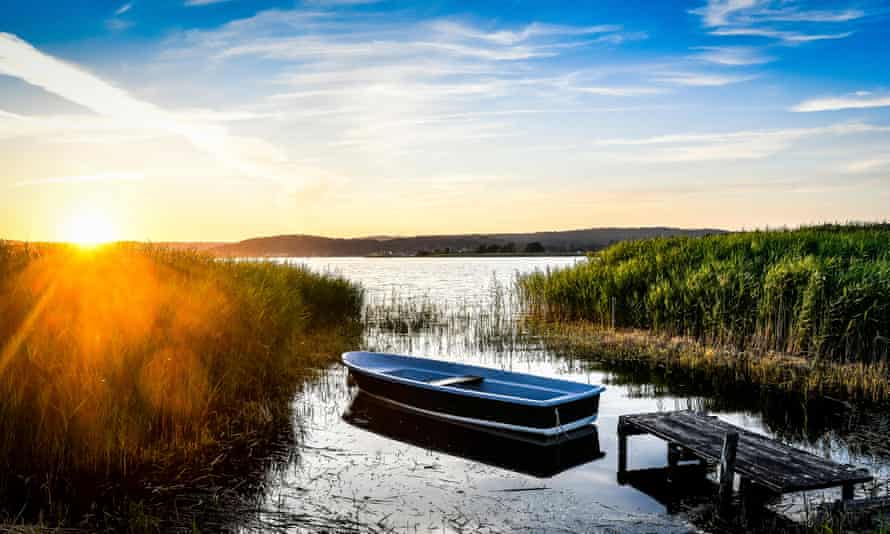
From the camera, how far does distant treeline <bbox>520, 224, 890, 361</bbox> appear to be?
1288 cm

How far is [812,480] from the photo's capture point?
611cm

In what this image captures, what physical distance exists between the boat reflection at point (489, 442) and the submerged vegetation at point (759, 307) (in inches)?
203

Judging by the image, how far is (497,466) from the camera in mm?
8117

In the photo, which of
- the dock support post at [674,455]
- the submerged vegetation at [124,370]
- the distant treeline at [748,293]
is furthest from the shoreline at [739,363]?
the submerged vegetation at [124,370]

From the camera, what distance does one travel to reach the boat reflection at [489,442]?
324 inches

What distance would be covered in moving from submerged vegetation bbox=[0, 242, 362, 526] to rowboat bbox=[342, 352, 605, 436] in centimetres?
163

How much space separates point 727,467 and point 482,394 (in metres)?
3.52

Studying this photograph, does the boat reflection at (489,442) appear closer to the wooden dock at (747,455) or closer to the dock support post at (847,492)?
the wooden dock at (747,455)

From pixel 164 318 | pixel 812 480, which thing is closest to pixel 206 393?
pixel 164 318

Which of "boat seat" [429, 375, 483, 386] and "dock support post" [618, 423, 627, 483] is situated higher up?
"boat seat" [429, 375, 483, 386]

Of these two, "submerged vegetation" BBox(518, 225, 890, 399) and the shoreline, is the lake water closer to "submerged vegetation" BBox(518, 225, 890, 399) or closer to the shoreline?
the shoreline

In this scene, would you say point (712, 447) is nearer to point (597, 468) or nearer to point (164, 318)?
point (597, 468)

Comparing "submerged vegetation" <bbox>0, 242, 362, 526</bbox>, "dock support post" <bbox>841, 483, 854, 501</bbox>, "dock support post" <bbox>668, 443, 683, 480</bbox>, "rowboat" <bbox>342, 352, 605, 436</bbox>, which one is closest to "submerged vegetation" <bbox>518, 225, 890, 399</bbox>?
"rowboat" <bbox>342, 352, 605, 436</bbox>

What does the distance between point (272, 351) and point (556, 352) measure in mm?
7065
